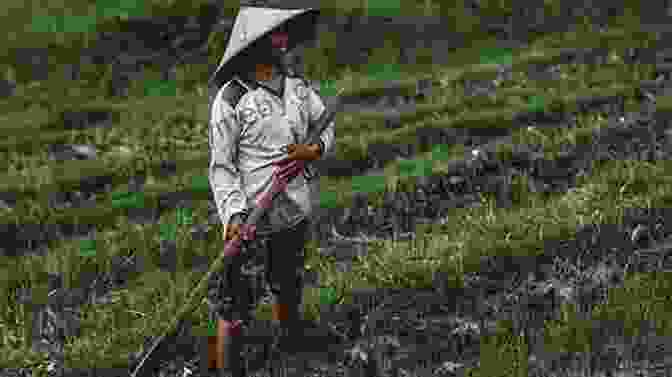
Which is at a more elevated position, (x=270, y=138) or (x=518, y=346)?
(x=270, y=138)

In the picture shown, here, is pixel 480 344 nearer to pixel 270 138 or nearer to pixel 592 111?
pixel 270 138

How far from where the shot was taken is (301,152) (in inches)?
223

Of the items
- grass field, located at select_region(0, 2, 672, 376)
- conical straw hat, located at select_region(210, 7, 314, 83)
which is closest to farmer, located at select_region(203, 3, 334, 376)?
conical straw hat, located at select_region(210, 7, 314, 83)

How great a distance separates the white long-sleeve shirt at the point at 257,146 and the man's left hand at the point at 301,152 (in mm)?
42

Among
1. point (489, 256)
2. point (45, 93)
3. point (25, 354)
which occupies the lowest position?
point (25, 354)

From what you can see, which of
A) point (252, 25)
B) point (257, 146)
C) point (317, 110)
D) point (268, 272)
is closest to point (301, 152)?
point (257, 146)

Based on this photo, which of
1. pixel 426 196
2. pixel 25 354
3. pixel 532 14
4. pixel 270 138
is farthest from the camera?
pixel 532 14

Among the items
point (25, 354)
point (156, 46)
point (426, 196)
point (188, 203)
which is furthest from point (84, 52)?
point (25, 354)

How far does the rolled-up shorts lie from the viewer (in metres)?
5.83

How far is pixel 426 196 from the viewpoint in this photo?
31.9 ft

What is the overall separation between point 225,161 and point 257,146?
0.26 metres

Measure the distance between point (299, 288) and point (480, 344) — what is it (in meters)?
1.49

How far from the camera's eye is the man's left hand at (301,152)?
5.66m

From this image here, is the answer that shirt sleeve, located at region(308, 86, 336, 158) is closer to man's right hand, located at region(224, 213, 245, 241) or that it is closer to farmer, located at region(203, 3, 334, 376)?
farmer, located at region(203, 3, 334, 376)
